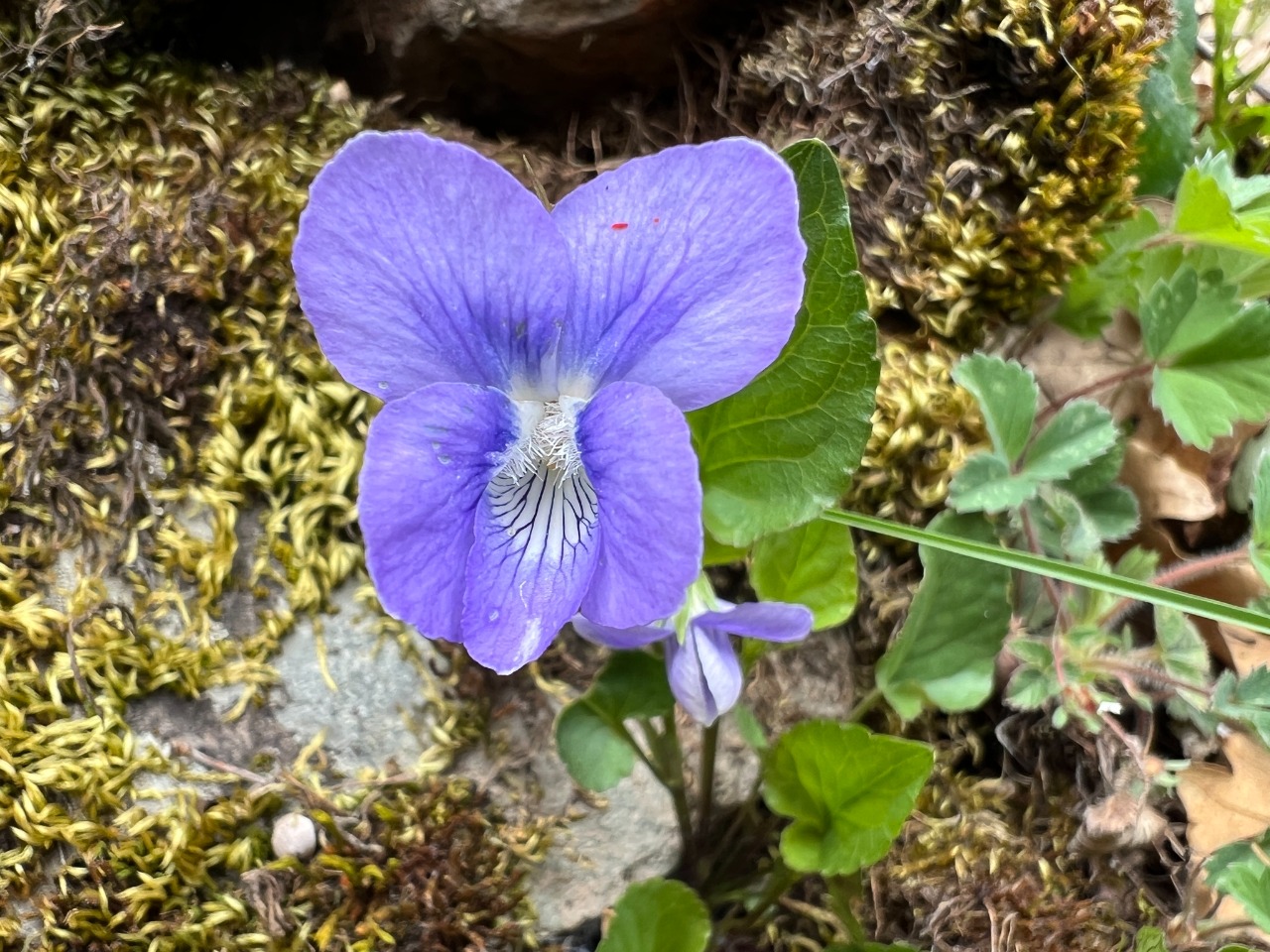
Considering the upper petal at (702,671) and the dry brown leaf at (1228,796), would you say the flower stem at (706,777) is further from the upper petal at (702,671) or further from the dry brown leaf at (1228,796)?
the dry brown leaf at (1228,796)

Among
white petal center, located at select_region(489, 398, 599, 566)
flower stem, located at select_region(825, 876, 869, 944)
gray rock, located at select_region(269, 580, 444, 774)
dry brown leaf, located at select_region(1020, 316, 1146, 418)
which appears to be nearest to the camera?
white petal center, located at select_region(489, 398, 599, 566)

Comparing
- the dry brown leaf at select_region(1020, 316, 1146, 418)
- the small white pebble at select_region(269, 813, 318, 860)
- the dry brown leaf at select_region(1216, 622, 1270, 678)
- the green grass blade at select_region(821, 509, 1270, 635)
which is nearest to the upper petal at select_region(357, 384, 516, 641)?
the green grass blade at select_region(821, 509, 1270, 635)

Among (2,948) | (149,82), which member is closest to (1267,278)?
(149,82)

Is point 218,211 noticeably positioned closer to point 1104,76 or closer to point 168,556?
point 168,556

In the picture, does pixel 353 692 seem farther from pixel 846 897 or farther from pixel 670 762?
pixel 846 897

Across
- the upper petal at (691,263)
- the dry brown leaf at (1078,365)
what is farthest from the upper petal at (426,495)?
the dry brown leaf at (1078,365)

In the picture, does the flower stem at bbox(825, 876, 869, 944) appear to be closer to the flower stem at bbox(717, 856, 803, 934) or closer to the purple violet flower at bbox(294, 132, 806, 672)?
the flower stem at bbox(717, 856, 803, 934)
